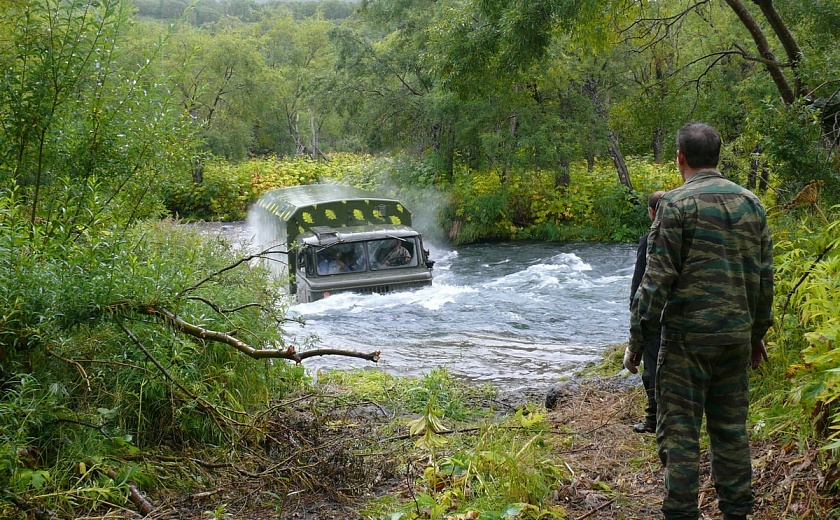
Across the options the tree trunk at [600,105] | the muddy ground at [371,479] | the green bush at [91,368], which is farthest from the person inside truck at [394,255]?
the tree trunk at [600,105]

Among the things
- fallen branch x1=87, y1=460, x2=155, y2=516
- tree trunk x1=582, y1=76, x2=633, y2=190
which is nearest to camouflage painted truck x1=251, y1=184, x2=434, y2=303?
fallen branch x1=87, y1=460, x2=155, y2=516

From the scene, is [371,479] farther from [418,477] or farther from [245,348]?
[245,348]

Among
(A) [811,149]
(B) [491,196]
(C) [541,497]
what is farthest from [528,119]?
(C) [541,497]

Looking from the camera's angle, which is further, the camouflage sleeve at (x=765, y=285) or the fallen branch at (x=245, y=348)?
the fallen branch at (x=245, y=348)

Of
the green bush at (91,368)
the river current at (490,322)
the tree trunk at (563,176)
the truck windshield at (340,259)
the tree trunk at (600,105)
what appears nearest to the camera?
the green bush at (91,368)

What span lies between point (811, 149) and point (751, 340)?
4977 millimetres

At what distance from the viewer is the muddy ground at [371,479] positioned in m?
4.43

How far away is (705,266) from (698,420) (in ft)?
2.63

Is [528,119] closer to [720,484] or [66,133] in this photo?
[66,133]

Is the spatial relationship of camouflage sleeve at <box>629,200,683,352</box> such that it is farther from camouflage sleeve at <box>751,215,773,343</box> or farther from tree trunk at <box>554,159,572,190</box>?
tree trunk at <box>554,159,572,190</box>

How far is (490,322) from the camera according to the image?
14.3 m

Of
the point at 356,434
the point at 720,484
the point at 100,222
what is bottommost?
the point at 356,434

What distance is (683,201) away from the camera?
4023mm

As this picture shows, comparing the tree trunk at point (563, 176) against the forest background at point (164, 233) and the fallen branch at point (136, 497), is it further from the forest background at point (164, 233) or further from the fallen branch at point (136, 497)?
the fallen branch at point (136, 497)
